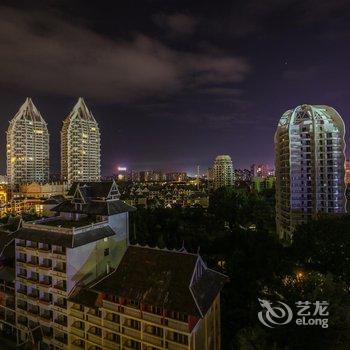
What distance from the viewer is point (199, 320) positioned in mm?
25562

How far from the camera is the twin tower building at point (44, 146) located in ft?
480

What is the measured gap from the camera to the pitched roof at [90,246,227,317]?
25.2 metres

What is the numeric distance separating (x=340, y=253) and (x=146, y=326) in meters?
28.6

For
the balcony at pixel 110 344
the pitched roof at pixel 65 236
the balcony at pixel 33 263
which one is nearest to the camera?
the balcony at pixel 110 344

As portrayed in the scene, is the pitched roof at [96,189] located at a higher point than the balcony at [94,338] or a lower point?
higher

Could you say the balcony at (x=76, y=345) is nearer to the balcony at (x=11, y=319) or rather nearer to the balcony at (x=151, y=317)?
the balcony at (x=151, y=317)

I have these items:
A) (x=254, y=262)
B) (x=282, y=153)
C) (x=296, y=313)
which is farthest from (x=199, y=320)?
(x=282, y=153)

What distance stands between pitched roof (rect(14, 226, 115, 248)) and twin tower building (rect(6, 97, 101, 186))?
123915mm

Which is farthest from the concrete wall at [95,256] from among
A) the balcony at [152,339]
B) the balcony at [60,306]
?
the balcony at [152,339]

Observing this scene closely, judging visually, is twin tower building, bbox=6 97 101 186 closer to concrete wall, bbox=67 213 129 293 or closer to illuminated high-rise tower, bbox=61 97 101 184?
illuminated high-rise tower, bbox=61 97 101 184

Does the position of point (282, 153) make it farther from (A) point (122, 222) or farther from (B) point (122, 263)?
(B) point (122, 263)

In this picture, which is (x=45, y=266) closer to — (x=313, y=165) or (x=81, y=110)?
(x=313, y=165)

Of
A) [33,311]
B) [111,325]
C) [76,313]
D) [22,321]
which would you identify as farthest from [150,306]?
[22,321]

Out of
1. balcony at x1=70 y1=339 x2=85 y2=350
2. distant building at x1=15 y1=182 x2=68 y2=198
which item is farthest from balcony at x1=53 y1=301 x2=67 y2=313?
distant building at x1=15 y1=182 x2=68 y2=198
